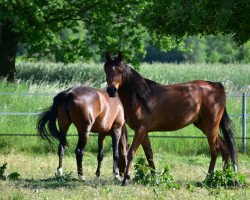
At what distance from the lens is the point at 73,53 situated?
1080 inches

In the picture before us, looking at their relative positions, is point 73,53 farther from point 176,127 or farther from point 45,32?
point 176,127

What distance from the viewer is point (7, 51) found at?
86.6 feet

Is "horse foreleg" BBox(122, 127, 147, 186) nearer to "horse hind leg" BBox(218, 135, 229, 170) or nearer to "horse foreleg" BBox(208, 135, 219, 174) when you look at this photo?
"horse foreleg" BBox(208, 135, 219, 174)

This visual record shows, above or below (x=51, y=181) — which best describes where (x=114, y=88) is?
above

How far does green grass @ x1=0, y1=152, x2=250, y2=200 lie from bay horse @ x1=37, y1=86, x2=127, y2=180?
17.2 inches

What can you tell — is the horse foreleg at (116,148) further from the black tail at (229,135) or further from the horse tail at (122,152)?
the black tail at (229,135)

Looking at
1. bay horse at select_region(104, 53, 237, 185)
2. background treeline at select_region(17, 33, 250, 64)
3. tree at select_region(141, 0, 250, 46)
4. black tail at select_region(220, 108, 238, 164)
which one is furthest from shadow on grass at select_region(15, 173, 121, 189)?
background treeline at select_region(17, 33, 250, 64)

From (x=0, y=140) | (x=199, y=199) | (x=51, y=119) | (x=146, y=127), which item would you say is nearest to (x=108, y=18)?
(x=0, y=140)

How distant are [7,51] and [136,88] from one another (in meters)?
16.3

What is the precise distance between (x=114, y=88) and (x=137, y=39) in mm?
17462

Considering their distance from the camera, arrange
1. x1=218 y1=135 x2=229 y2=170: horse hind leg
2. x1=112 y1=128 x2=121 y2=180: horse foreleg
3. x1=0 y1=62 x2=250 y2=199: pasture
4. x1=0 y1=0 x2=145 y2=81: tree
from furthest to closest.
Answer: x1=0 y1=0 x2=145 y2=81: tree → x1=112 y1=128 x2=121 y2=180: horse foreleg → x1=218 y1=135 x2=229 y2=170: horse hind leg → x1=0 y1=62 x2=250 y2=199: pasture

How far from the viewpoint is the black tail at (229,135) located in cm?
1177

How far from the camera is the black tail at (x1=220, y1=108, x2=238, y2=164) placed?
463 inches

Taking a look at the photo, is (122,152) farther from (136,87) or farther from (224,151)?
(136,87)
